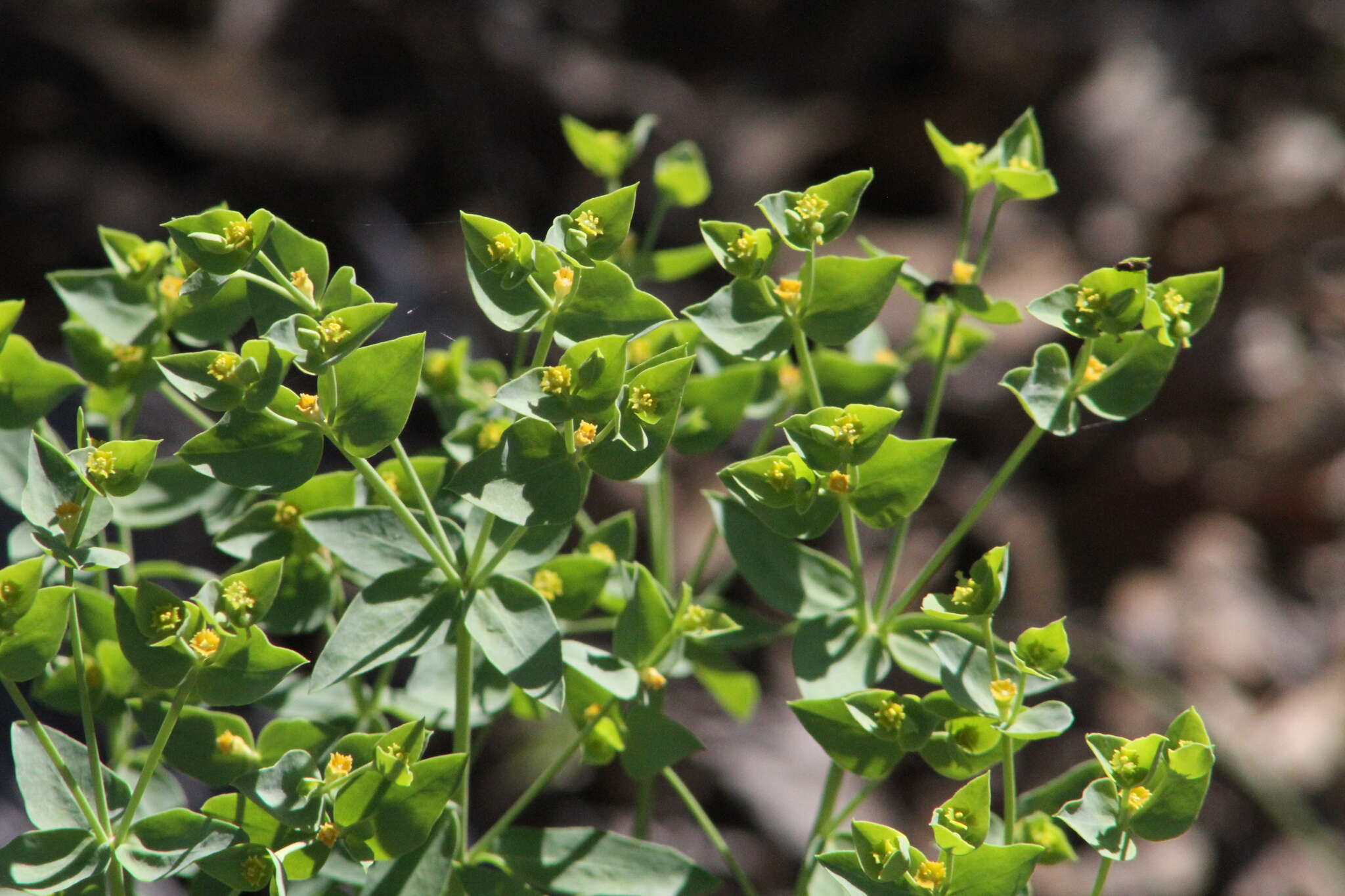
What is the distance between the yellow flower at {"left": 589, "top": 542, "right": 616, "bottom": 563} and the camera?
→ 96 centimetres

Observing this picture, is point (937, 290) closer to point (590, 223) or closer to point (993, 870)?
point (590, 223)

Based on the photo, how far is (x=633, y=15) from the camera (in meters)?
3.27

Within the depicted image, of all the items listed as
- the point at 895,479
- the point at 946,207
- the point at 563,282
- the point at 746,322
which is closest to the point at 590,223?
the point at 563,282

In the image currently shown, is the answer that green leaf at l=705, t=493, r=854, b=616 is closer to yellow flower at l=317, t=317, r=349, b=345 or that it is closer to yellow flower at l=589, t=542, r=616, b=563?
yellow flower at l=589, t=542, r=616, b=563

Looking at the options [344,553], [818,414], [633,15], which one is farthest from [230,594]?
[633,15]

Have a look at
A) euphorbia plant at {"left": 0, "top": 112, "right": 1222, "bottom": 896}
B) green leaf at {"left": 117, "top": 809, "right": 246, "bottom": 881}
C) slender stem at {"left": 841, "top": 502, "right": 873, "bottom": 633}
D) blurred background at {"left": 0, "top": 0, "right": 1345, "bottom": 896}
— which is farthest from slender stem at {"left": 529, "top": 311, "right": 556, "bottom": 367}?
blurred background at {"left": 0, "top": 0, "right": 1345, "bottom": 896}

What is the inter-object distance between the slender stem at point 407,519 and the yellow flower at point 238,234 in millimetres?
121

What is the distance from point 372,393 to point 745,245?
249 mm

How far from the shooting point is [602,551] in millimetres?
962

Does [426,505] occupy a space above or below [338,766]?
above

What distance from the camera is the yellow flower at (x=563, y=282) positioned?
0.73m

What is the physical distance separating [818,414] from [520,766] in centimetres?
170

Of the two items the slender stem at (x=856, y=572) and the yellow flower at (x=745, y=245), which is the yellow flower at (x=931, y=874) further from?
the yellow flower at (x=745, y=245)

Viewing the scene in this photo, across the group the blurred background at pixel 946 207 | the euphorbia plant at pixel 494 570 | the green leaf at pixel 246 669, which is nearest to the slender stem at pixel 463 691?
the euphorbia plant at pixel 494 570
